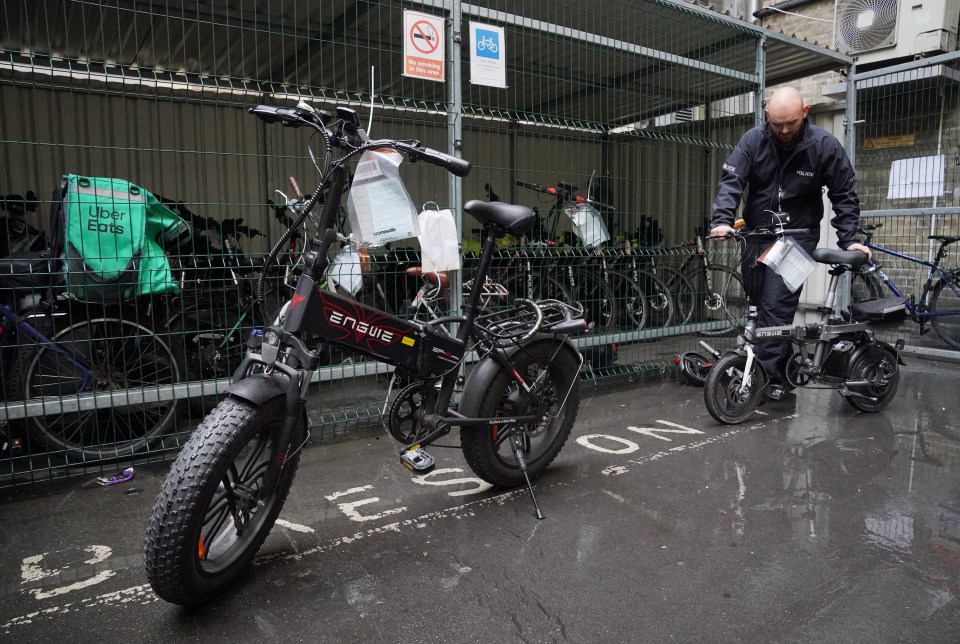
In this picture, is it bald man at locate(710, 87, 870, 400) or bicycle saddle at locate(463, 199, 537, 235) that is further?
bald man at locate(710, 87, 870, 400)

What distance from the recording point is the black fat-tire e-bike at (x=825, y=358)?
4.08 meters

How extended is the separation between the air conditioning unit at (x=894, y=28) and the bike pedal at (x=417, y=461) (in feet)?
26.3

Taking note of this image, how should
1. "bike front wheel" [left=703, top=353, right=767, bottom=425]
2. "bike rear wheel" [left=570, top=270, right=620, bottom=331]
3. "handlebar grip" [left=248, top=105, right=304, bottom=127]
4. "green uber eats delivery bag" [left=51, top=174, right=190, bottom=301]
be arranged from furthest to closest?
"bike rear wheel" [left=570, top=270, right=620, bottom=331]
"bike front wheel" [left=703, top=353, right=767, bottom=425]
"green uber eats delivery bag" [left=51, top=174, right=190, bottom=301]
"handlebar grip" [left=248, top=105, right=304, bottom=127]

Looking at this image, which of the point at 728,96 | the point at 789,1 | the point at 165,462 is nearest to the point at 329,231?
the point at 165,462

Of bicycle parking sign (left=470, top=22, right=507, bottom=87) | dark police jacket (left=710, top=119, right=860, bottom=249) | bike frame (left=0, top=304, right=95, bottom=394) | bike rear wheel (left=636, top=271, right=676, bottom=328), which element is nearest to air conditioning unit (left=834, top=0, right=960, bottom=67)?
bike rear wheel (left=636, top=271, right=676, bottom=328)

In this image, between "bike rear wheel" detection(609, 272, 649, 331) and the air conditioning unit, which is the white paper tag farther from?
the air conditioning unit

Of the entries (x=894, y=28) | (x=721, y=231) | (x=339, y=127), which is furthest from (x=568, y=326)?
(x=894, y=28)

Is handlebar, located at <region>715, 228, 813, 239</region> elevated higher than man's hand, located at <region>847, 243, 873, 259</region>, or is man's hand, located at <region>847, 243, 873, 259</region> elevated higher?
handlebar, located at <region>715, 228, 813, 239</region>

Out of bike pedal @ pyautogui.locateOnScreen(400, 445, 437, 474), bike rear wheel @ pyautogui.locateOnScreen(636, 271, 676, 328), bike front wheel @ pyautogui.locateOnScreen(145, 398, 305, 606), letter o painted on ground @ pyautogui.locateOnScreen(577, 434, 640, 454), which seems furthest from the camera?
bike rear wheel @ pyautogui.locateOnScreen(636, 271, 676, 328)

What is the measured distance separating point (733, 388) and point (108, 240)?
371cm

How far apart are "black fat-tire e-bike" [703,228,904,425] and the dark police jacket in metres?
0.32

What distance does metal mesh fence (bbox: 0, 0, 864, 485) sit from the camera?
353 cm

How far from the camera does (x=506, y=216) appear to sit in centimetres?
275

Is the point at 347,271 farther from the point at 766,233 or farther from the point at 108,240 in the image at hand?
the point at 766,233
